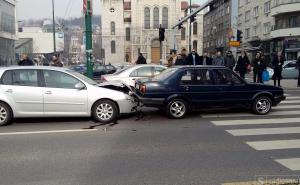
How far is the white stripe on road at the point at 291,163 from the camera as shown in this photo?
584 centimetres

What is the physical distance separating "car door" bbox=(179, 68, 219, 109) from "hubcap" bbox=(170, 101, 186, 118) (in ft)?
0.90

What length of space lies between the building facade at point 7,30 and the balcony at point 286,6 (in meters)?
48.7

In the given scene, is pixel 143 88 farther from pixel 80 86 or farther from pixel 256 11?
pixel 256 11

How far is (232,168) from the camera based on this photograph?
230 inches

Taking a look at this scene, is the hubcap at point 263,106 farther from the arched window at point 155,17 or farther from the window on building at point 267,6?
the arched window at point 155,17

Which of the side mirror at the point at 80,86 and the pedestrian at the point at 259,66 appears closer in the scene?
the side mirror at the point at 80,86

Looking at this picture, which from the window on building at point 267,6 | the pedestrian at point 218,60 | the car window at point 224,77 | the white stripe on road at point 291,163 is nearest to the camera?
the white stripe on road at point 291,163

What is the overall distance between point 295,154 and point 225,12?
77.8 metres

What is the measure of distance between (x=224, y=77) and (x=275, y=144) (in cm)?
360

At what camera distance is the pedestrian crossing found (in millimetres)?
6914

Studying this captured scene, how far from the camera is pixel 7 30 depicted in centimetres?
7775

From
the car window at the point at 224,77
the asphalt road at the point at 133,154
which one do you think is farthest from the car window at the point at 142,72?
the asphalt road at the point at 133,154

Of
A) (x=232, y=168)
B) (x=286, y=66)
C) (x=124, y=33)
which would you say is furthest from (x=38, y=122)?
(x=124, y=33)

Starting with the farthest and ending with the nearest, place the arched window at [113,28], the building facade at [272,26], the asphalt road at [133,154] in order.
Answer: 1. the arched window at [113,28]
2. the building facade at [272,26]
3. the asphalt road at [133,154]
